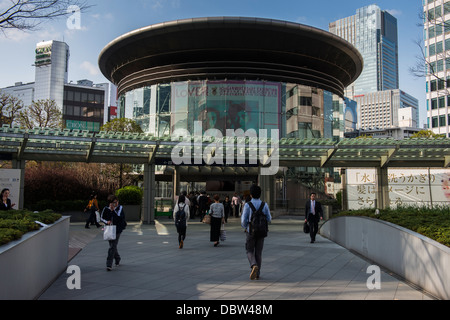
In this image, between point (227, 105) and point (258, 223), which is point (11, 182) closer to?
point (258, 223)

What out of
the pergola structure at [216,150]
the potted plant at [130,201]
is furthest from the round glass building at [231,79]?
the pergola structure at [216,150]

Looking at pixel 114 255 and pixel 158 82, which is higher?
pixel 158 82

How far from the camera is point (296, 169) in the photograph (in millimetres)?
36125

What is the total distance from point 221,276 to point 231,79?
92.9 ft

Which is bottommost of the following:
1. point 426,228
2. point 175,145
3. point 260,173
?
point 426,228

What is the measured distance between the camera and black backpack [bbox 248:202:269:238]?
7371 millimetres

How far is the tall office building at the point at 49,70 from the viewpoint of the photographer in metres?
138

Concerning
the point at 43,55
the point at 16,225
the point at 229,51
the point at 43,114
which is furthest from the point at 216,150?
the point at 43,55

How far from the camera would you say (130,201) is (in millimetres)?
22969

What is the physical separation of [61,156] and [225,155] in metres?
8.40

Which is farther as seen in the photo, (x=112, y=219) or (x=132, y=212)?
(x=132, y=212)

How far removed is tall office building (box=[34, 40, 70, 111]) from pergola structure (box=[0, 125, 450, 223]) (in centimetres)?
12893
